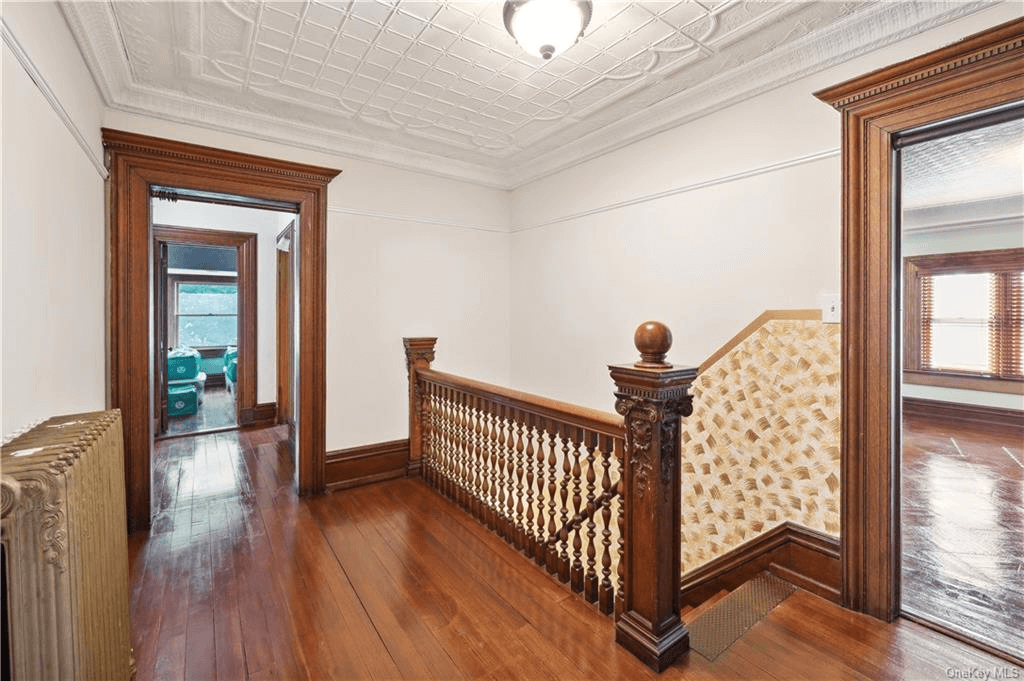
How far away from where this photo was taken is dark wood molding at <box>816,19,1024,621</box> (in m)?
1.95

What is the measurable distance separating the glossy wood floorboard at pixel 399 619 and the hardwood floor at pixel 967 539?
337mm

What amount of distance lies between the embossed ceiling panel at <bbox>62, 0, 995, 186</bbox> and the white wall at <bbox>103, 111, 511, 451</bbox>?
0.37 metres

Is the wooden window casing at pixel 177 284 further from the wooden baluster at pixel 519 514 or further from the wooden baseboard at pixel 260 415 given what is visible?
the wooden baluster at pixel 519 514

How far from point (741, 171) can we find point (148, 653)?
349 cm

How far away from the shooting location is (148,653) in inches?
68.9

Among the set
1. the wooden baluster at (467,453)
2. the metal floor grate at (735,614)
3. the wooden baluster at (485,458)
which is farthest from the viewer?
the wooden baluster at (467,453)

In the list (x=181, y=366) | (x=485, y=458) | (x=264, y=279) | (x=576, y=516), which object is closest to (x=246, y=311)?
(x=264, y=279)

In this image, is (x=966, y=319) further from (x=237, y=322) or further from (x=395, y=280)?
(x=237, y=322)

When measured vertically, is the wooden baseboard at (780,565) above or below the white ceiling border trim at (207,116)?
below

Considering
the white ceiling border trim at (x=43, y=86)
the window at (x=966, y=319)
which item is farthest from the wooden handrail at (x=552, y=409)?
the window at (x=966, y=319)

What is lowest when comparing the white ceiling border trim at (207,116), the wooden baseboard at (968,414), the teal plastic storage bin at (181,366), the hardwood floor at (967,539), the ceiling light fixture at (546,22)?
the hardwood floor at (967,539)

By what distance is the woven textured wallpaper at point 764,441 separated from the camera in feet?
7.26

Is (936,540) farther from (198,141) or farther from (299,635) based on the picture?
(198,141)

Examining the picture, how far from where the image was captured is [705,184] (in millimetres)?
2766
